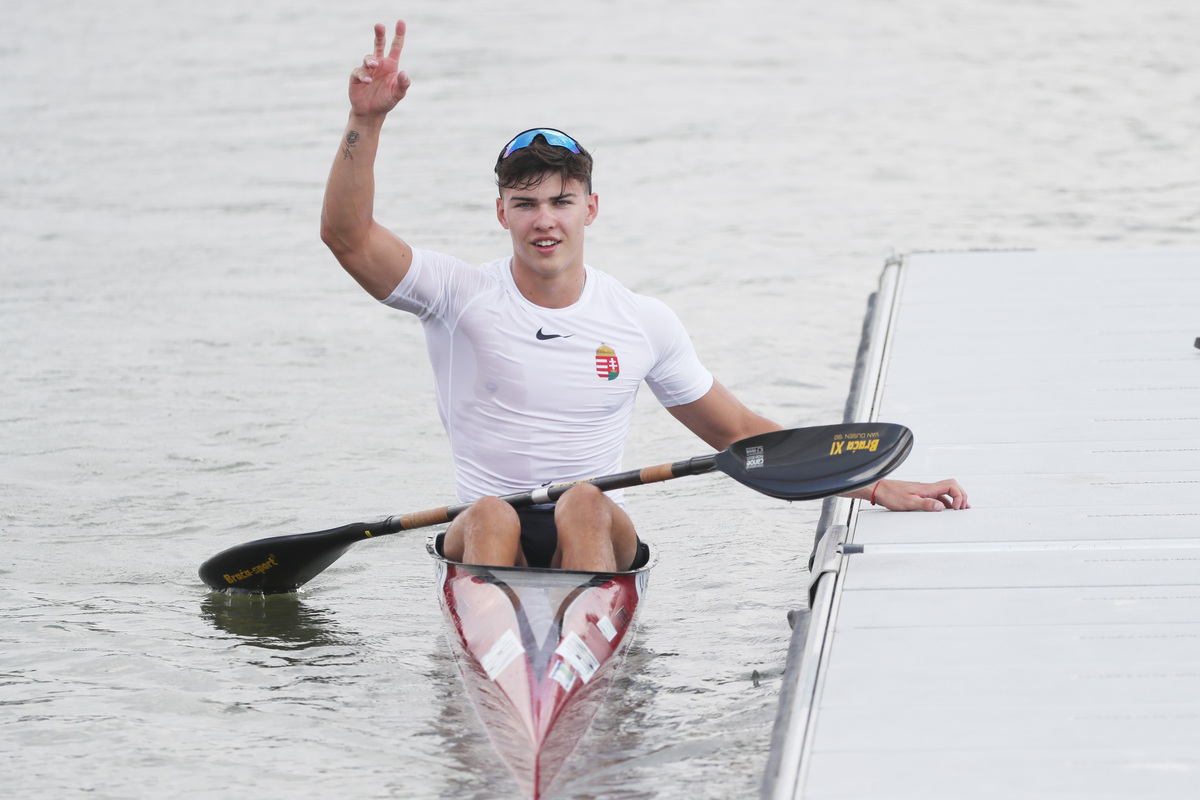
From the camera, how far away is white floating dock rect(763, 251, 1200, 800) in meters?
3.34

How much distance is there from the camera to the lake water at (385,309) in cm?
474

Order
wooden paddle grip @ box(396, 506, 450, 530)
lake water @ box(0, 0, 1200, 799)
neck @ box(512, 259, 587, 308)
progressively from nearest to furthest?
neck @ box(512, 259, 587, 308), lake water @ box(0, 0, 1200, 799), wooden paddle grip @ box(396, 506, 450, 530)

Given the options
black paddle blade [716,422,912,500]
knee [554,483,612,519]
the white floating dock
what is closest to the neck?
knee [554,483,612,519]

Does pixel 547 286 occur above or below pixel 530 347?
above

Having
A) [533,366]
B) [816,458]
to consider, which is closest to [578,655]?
[533,366]

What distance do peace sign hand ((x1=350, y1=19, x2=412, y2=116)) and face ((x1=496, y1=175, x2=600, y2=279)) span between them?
1.60 feet

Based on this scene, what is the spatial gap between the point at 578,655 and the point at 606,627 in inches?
8.0

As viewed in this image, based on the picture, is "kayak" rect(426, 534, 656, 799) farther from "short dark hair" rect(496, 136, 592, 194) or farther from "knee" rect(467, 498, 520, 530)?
"short dark hair" rect(496, 136, 592, 194)

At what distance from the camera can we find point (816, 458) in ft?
15.2

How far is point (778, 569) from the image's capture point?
20.3 feet

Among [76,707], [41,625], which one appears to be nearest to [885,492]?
[76,707]

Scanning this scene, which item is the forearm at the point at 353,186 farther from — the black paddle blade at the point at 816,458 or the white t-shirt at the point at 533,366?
the black paddle blade at the point at 816,458

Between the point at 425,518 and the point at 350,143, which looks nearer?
the point at 350,143

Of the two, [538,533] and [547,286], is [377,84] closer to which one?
[547,286]
